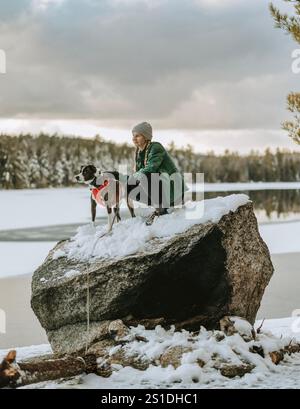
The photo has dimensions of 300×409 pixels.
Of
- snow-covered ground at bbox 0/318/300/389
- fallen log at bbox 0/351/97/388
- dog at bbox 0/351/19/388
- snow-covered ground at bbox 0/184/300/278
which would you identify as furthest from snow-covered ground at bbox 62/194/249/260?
dog at bbox 0/351/19/388

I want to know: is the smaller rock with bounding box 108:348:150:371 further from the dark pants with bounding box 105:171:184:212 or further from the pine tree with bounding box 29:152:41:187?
the pine tree with bounding box 29:152:41:187

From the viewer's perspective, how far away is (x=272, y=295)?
11406mm

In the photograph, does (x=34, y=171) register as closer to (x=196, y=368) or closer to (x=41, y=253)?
(x=41, y=253)

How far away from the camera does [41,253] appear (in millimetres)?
17203

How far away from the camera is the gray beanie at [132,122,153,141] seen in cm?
684

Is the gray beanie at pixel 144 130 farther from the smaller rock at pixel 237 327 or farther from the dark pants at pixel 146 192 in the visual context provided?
the smaller rock at pixel 237 327

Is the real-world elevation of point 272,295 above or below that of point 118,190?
below

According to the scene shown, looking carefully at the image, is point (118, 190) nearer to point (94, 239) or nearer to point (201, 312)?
point (94, 239)

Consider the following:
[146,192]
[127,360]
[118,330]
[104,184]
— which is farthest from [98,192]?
[127,360]

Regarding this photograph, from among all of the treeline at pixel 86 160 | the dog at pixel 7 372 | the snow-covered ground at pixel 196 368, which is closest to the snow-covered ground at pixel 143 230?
the snow-covered ground at pixel 196 368

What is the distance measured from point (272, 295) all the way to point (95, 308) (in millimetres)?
5741

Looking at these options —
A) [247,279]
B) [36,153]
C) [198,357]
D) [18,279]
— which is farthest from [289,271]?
[36,153]

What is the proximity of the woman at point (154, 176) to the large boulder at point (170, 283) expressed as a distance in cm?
60

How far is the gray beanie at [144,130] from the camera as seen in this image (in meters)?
6.84
